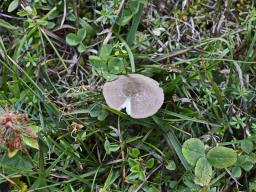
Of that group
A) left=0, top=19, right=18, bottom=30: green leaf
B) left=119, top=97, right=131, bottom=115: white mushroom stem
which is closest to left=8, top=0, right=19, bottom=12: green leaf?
left=0, top=19, right=18, bottom=30: green leaf

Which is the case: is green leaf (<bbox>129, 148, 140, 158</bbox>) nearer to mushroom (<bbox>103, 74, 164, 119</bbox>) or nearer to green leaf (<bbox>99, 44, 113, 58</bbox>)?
mushroom (<bbox>103, 74, 164, 119</bbox>)

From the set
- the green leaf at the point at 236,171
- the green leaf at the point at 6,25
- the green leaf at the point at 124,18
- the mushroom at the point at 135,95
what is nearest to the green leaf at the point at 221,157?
the green leaf at the point at 236,171

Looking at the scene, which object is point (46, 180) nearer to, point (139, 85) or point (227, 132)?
point (139, 85)

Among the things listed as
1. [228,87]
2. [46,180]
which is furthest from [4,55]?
[228,87]

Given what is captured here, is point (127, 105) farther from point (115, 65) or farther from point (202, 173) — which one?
point (202, 173)

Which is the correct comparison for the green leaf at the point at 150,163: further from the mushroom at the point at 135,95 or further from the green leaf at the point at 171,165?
the mushroom at the point at 135,95

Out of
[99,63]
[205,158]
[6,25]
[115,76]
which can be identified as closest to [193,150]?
[205,158]
